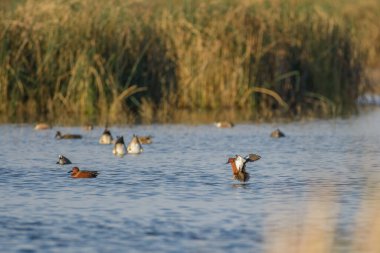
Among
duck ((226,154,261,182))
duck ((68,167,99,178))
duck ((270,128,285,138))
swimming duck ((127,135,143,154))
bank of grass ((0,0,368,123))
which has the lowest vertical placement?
duck ((68,167,99,178))

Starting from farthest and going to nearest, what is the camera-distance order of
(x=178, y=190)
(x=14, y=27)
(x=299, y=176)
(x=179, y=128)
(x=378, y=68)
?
(x=378, y=68), (x=14, y=27), (x=179, y=128), (x=299, y=176), (x=178, y=190)

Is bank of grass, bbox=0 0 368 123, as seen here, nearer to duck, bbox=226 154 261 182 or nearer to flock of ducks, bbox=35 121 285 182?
flock of ducks, bbox=35 121 285 182

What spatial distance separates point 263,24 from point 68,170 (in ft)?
33.9

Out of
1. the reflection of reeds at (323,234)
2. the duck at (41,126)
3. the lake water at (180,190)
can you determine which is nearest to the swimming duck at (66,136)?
the lake water at (180,190)

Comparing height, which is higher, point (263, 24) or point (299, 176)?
point (263, 24)

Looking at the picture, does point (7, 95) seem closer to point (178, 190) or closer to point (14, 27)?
point (14, 27)

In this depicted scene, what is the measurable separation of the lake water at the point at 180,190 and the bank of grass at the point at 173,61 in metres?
2.63

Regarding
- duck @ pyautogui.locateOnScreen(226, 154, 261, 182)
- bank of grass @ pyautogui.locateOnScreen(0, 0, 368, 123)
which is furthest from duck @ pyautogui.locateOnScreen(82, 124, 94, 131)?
duck @ pyautogui.locateOnScreen(226, 154, 261, 182)

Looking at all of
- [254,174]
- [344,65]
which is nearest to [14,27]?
[344,65]

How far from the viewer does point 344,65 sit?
82.9 feet

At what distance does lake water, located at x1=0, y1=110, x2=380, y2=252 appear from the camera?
32.6 feet


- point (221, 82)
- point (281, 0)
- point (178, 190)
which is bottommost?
point (178, 190)

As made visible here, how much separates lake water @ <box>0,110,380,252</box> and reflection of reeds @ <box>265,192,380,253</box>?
55 millimetres

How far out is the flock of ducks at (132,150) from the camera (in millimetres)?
13484
